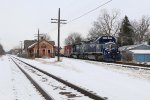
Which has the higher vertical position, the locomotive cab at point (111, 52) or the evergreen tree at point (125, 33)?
the evergreen tree at point (125, 33)

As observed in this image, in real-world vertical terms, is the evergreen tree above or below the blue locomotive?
above

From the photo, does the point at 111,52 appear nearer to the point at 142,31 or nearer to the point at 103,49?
the point at 103,49

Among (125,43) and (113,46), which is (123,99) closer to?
(113,46)

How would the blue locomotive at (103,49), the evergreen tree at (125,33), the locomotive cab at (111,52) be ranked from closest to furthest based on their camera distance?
the locomotive cab at (111,52), the blue locomotive at (103,49), the evergreen tree at (125,33)

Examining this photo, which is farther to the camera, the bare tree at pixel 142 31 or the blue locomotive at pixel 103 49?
the bare tree at pixel 142 31

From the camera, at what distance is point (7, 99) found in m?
11.1

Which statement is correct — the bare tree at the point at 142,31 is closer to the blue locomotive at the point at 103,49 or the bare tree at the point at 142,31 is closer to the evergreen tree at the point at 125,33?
the evergreen tree at the point at 125,33

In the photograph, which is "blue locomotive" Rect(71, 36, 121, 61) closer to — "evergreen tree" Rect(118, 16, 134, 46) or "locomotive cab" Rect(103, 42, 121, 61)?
"locomotive cab" Rect(103, 42, 121, 61)

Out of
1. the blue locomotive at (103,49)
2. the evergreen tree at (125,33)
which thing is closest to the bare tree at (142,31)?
the evergreen tree at (125,33)

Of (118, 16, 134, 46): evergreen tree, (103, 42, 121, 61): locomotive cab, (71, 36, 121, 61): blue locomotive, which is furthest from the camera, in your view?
(118, 16, 134, 46): evergreen tree

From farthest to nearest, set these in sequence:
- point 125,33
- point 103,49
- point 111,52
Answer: point 125,33
point 103,49
point 111,52

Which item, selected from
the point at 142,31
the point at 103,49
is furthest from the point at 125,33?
the point at 103,49

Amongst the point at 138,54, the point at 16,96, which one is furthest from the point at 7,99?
the point at 138,54

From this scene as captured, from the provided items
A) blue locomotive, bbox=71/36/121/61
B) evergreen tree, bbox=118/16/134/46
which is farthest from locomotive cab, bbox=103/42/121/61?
evergreen tree, bbox=118/16/134/46
